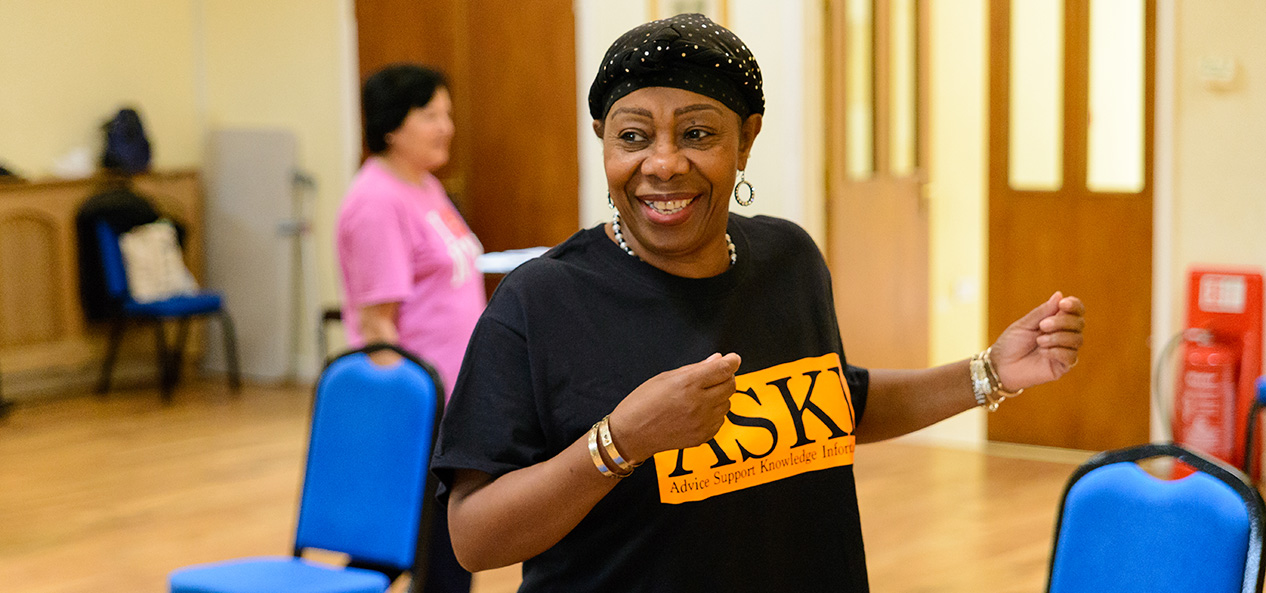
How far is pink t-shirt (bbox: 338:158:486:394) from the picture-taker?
10.6 feet

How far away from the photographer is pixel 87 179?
741 cm

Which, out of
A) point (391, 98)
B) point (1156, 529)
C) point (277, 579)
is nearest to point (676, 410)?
point (1156, 529)

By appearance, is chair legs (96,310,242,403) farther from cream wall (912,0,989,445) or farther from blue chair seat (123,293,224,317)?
cream wall (912,0,989,445)

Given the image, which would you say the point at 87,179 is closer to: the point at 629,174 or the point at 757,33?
the point at 757,33

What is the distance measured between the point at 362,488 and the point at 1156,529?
166cm

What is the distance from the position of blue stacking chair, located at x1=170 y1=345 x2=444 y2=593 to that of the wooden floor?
128cm

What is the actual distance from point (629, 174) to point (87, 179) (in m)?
6.61

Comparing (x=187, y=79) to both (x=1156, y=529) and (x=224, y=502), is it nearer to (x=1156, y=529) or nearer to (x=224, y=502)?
(x=224, y=502)

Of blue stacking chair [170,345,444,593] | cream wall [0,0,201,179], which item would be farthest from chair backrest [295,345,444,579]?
cream wall [0,0,201,179]

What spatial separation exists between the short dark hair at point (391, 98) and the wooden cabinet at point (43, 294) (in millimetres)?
4474

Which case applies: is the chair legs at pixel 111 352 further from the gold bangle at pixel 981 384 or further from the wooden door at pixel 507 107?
the gold bangle at pixel 981 384

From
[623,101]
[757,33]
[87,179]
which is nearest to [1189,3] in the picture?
[757,33]

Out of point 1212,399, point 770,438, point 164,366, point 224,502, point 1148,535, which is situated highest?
point 770,438

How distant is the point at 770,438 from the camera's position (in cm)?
151
